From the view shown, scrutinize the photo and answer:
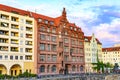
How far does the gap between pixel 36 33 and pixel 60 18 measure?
20254 millimetres

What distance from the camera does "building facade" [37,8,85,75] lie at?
94556mm

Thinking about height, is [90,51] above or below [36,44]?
below

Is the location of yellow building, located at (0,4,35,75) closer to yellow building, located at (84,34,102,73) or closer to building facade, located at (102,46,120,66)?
yellow building, located at (84,34,102,73)

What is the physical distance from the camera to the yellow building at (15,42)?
264ft

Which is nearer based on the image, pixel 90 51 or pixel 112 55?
pixel 90 51

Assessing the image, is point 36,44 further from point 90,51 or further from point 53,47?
point 90,51

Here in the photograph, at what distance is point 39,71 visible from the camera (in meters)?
91.5

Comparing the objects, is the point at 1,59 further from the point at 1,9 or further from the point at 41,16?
the point at 41,16

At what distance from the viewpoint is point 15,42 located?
279 feet

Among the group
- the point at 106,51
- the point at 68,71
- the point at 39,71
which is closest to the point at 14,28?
the point at 39,71

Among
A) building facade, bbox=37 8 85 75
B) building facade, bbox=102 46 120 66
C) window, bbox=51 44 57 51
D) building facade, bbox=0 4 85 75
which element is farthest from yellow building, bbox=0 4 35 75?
building facade, bbox=102 46 120 66

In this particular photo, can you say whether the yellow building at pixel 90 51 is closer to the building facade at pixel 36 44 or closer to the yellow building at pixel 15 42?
the building facade at pixel 36 44

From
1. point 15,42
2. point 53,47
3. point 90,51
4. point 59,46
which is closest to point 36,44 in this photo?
point 15,42

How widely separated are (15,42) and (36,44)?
966 centimetres
